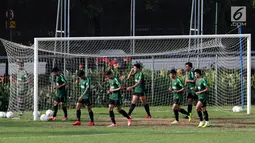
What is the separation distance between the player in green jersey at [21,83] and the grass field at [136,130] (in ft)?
1.56

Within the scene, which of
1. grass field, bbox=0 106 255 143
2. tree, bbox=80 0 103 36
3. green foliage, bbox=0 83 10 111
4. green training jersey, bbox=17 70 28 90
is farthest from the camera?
tree, bbox=80 0 103 36

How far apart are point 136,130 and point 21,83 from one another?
7.06m

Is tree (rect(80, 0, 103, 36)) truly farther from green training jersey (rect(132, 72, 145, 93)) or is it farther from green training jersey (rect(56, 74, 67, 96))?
green training jersey (rect(132, 72, 145, 93))

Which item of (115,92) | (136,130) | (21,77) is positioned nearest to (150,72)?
(21,77)

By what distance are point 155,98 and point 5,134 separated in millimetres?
11719

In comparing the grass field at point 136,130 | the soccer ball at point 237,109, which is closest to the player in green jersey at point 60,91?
the grass field at point 136,130

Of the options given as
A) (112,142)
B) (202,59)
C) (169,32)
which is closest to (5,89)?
(202,59)

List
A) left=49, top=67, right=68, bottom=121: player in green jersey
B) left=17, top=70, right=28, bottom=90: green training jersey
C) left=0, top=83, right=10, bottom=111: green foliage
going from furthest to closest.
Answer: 1. left=0, top=83, right=10, bottom=111: green foliage
2. left=17, top=70, right=28, bottom=90: green training jersey
3. left=49, top=67, right=68, bottom=121: player in green jersey

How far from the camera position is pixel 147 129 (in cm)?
1952

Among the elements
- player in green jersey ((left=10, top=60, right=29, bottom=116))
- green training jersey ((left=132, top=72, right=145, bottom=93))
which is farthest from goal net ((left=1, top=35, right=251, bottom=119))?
green training jersey ((left=132, top=72, right=145, bottom=93))

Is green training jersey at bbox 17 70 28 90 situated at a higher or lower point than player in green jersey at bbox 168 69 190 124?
higher

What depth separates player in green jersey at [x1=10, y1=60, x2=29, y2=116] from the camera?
80.9 feet

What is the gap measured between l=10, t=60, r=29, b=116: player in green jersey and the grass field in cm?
48

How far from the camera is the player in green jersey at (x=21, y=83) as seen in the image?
80.9 ft
